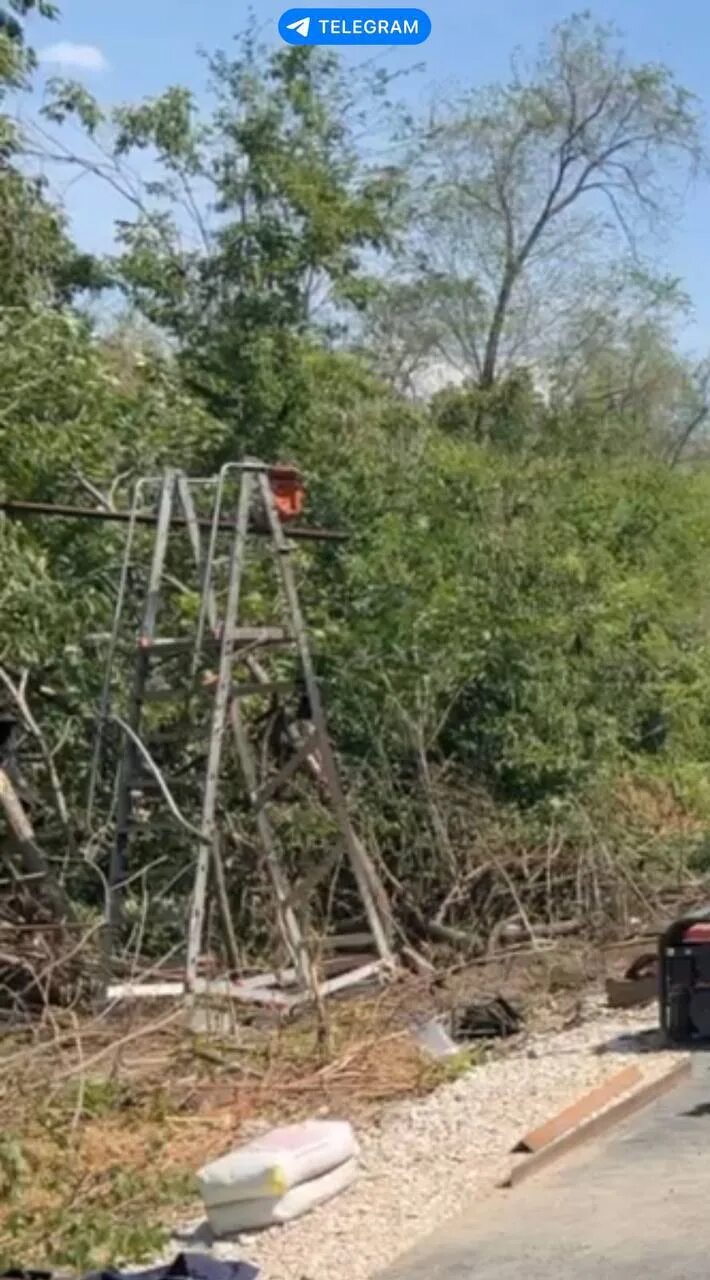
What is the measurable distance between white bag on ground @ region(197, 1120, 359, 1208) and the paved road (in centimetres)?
61

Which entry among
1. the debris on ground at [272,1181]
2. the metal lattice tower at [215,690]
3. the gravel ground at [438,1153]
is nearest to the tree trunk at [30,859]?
the metal lattice tower at [215,690]

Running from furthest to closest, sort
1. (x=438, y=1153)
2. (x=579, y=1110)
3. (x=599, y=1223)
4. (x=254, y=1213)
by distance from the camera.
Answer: (x=579, y=1110) → (x=438, y=1153) → (x=254, y=1213) → (x=599, y=1223)

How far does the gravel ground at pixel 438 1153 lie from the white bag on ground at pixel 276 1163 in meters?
0.15

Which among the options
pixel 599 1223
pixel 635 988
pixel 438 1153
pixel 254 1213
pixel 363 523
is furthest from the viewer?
pixel 363 523

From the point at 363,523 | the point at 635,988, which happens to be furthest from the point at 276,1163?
the point at 363,523

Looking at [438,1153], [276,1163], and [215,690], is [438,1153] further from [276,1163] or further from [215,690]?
[215,690]

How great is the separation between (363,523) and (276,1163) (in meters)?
8.51

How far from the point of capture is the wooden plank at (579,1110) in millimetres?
7840

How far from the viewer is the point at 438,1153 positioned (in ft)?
25.9

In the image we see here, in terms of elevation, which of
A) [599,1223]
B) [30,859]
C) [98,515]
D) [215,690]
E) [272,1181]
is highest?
[98,515]

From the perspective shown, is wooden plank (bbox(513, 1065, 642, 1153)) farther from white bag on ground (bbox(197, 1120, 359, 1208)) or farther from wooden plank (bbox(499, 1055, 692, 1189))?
white bag on ground (bbox(197, 1120, 359, 1208))

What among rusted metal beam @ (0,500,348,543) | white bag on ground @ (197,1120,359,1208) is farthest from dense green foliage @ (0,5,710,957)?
white bag on ground @ (197,1120,359,1208)

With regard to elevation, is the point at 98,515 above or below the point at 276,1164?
above

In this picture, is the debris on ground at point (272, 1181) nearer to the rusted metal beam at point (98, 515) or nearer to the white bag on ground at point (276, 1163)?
the white bag on ground at point (276, 1163)
